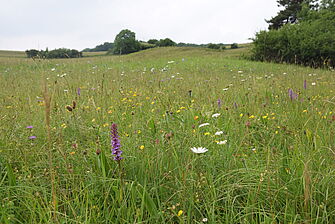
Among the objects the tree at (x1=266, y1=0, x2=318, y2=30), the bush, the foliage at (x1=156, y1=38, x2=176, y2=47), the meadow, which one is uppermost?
the tree at (x1=266, y1=0, x2=318, y2=30)

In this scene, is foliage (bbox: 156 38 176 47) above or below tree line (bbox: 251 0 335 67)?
above

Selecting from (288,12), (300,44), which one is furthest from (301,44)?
(288,12)

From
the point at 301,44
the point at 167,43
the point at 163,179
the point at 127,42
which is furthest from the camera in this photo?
the point at 127,42

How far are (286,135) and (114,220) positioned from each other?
1477 millimetres

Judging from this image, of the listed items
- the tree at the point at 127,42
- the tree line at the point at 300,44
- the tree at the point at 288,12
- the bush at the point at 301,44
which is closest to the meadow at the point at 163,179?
the tree line at the point at 300,44

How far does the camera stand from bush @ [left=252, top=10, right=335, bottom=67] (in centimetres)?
1583

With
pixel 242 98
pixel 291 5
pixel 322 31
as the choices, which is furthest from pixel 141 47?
pixel 242 98

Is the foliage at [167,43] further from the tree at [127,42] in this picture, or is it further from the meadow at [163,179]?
the meadow at [163,179]

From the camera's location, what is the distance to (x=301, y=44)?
15.8 m

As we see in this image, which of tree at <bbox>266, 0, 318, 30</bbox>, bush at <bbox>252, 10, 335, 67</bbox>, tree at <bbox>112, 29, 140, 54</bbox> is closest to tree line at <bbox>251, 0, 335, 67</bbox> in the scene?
bush at <bbox>252, 10, 335, 67</bbox>

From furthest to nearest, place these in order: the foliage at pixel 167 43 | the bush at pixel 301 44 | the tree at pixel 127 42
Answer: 1. the foliage at pixel 167 43
2. the tree at pixel 127 42
3. the bush at pixel 301 44

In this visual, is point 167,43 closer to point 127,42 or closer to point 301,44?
point 127,42

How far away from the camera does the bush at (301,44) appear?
1583cm

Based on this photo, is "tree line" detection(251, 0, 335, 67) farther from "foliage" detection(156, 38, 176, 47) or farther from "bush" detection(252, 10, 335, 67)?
"foliage" detection(156, 38, 176, 47)
